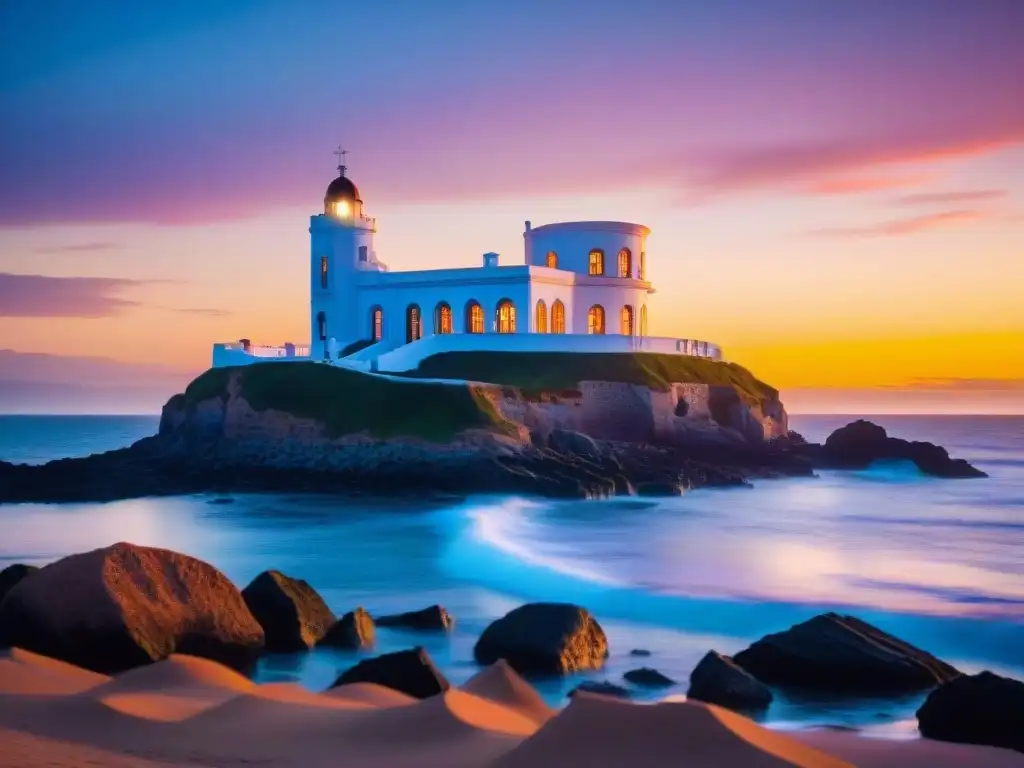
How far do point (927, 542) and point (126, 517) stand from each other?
21.9 m

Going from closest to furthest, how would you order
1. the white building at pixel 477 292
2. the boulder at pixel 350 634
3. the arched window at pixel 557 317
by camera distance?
the boulder at pixel 350 634, the white building at pixel 477 292, the arched window at pixel 557 317

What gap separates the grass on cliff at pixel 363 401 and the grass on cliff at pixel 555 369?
14.8 feet

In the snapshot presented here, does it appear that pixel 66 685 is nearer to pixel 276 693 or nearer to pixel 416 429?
pixel 276 693

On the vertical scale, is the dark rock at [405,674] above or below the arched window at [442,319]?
below

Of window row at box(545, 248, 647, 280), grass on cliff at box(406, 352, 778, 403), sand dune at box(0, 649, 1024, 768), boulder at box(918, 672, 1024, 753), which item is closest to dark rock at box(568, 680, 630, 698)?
sand dune at box(0, 649, 1024, 768)

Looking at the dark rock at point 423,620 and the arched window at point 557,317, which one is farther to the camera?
the arched window at point 557,317

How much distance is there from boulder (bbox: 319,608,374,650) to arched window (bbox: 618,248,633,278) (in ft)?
145

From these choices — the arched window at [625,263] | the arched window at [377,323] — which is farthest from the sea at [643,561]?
the arched window at [377,323]

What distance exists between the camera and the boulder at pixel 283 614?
46.8 feet

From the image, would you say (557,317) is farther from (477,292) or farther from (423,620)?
(423,620)

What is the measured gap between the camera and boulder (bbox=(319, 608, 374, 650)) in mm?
14367

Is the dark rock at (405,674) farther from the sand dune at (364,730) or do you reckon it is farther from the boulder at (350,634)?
the boulder at (350,634)

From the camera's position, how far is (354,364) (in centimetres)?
4800

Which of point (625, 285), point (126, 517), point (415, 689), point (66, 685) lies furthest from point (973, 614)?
point (625, 285)
